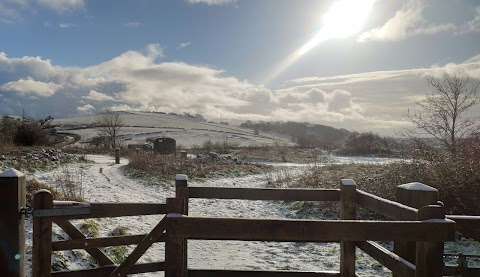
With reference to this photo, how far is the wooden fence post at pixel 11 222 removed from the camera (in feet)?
10.8

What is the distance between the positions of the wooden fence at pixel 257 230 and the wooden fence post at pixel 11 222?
0.06ft

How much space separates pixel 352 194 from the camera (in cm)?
451

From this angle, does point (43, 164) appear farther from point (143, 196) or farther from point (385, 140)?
point (385, 140)

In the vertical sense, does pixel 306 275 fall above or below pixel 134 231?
above

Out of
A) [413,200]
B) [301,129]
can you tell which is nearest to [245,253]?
[413,200]


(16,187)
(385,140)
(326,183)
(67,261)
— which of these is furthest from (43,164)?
(385,140)

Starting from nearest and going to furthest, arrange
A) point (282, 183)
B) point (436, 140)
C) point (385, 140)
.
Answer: point (436, 140)
point (282, 183)
point (385, 140)

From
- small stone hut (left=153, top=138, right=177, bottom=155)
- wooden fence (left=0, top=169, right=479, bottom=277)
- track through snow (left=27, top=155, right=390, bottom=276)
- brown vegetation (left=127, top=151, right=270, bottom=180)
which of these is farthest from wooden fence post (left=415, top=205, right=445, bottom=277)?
small stone hut (left=153, top=138, right=177, bottom=155)

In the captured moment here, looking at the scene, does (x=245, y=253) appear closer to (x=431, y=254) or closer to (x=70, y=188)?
(x=70, y=188)

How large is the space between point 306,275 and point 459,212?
7106mm

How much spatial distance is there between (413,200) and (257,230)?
72.0 inches

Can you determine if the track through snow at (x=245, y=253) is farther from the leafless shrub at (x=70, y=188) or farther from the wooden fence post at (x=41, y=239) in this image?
the wooden fence post at (x=41, y=239)

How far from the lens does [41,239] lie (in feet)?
11.7

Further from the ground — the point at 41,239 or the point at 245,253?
the point at 41,239
